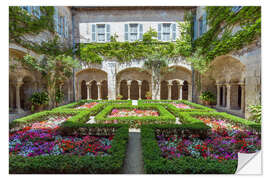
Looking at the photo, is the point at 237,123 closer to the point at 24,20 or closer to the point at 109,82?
the point at 109,82

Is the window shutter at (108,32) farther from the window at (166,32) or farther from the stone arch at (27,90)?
the stone arch at (27,90)

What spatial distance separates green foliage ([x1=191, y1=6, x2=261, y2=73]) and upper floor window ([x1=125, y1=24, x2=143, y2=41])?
16.8 feet

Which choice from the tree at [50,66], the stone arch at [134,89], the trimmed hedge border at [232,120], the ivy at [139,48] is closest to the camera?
the trimmed hedge border at [232,120]

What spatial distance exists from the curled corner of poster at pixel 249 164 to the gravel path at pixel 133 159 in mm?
1976

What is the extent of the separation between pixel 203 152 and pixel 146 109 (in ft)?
14.7

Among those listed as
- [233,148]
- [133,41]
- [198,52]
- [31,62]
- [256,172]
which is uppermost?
[133,41]

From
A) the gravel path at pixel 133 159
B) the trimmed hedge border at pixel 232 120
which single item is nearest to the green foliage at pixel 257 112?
the trimmed hedge border at pixel 232 120

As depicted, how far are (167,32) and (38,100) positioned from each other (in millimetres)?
11724

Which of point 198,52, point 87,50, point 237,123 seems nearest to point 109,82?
point 87,50

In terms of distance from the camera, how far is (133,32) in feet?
36.8

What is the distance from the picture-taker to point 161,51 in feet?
36.0

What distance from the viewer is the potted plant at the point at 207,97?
9492 millimetres

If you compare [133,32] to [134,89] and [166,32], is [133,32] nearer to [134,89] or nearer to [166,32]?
[166,32]

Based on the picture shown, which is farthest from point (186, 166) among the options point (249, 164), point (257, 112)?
point (257, 112)
